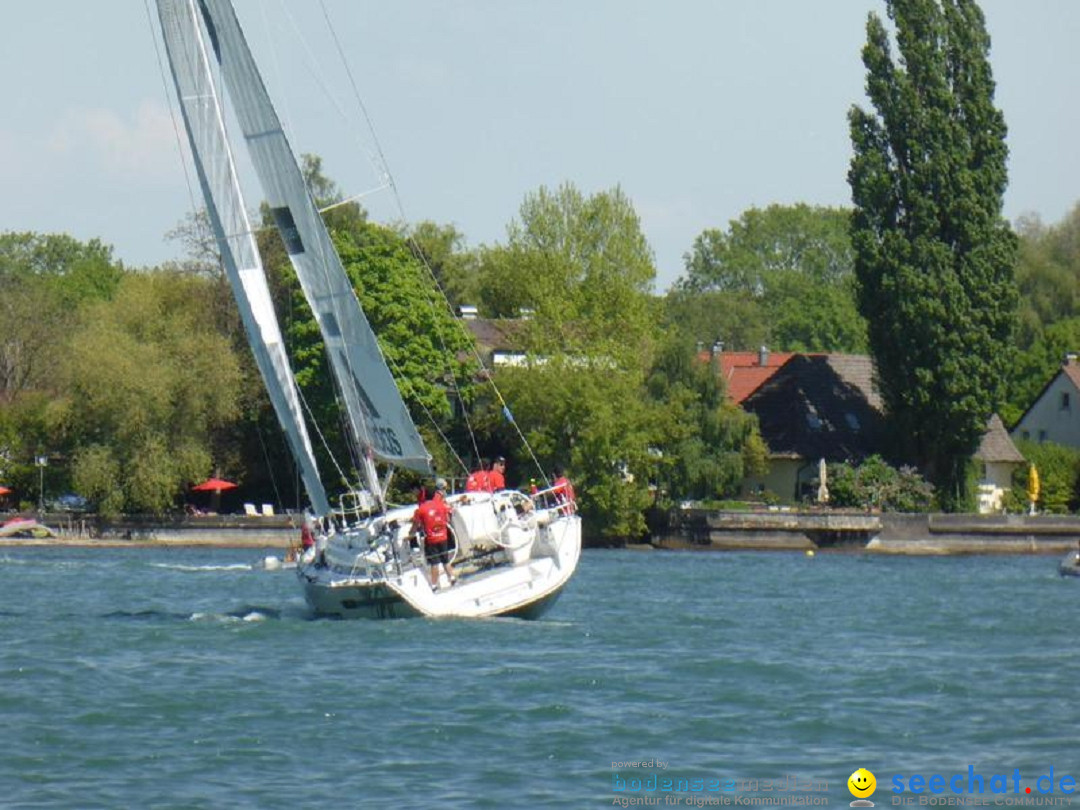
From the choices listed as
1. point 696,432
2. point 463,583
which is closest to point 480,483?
point 463,583

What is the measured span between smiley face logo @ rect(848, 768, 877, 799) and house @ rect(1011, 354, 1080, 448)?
6098 centimetres

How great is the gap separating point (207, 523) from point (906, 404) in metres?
20.4

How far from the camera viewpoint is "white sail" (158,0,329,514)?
31812mm

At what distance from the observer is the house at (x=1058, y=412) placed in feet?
252

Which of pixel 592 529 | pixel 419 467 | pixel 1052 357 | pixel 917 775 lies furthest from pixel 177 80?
pixel 1052 357

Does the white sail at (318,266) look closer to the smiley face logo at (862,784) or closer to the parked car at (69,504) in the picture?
the smiley face logo at (862,784)

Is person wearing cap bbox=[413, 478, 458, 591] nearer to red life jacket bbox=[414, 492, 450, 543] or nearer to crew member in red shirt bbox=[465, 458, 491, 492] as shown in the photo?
red life jacket bbox=[414, 492, 450, 543]

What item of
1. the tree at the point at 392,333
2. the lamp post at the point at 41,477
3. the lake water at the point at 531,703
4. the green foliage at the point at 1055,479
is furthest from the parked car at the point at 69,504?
the lake water at the point at 531,703

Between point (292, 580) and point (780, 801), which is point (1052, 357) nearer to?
point (292, 580)

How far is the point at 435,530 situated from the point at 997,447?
44712 millimetres

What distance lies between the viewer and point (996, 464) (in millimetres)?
70250

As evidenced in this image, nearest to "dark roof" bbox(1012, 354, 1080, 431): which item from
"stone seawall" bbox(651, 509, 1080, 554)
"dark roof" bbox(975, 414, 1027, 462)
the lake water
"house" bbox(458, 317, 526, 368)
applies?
"dark roof" bbox(975, 414, 1027, 462)

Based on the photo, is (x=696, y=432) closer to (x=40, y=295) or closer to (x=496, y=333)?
(x=496, y=333)

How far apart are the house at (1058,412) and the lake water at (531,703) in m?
41.8
